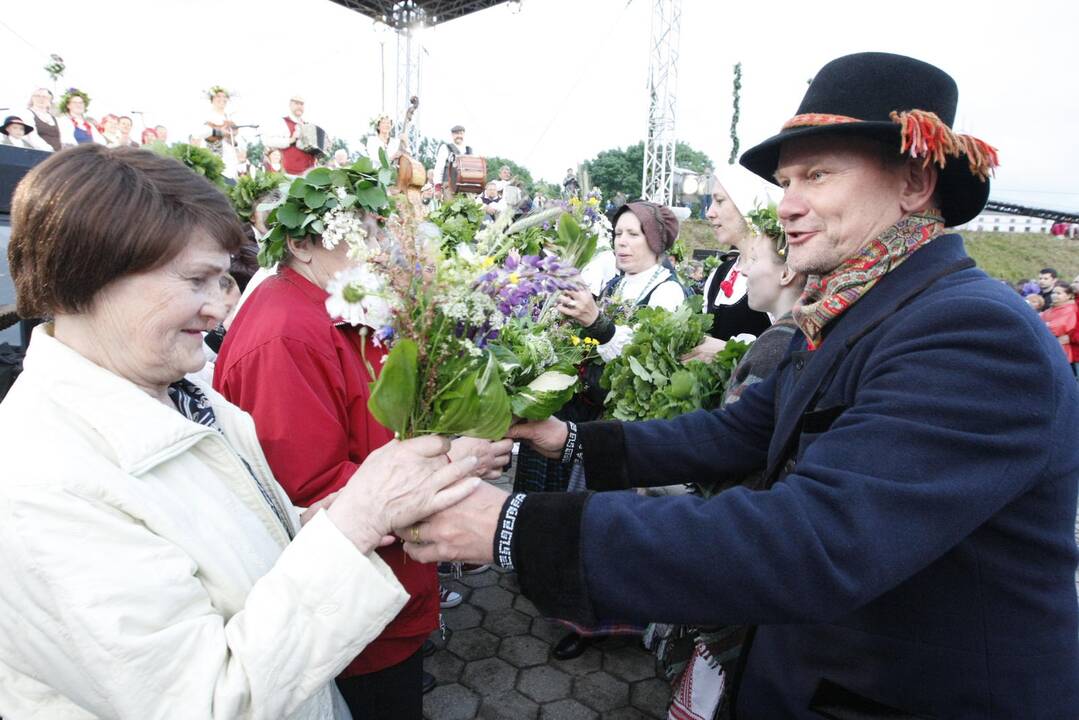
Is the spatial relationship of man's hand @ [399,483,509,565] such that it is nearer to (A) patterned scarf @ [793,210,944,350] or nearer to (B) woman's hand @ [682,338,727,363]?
(A) patterned scarf @ [793,210,944,350]

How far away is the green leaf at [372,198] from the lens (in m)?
2.23

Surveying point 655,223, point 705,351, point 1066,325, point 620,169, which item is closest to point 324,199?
point 705,351

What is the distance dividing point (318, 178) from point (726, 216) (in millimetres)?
3038

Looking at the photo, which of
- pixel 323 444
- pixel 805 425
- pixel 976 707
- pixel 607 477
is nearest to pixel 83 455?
pixel 323 444

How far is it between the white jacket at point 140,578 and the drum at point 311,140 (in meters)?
3.21

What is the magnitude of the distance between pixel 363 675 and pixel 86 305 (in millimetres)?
1498

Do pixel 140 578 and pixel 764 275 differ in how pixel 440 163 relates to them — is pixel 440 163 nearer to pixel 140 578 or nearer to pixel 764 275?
pixel 764 275

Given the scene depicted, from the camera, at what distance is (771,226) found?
3318mm

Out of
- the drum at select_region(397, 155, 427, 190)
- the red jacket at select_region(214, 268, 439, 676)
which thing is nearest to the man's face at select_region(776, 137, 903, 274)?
the red jacket at select_region(214, 268, 439, 676)

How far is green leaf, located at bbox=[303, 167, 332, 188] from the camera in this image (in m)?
2.24

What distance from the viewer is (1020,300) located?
1.41 meters

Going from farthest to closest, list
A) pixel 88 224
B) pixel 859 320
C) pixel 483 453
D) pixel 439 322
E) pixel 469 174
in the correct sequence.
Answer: pixel 469 174 → pixel 483 453 → pixel 859 320 → pixel 439 322 → pixel 88 224

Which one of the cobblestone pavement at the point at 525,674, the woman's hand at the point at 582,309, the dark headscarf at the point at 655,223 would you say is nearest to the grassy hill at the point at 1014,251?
the dark headscarf at the point at 655,223

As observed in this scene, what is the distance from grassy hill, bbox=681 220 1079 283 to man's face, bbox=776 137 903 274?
83.4 feet
